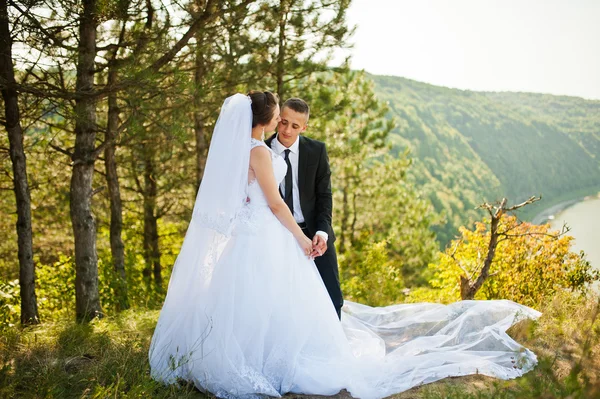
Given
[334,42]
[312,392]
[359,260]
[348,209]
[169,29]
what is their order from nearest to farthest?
[312,392]
[169,29]
[334,42]
[359,260]
[348,209]

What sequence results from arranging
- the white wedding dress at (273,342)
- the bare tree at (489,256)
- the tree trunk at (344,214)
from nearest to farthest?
the white wedding dress at (273,342) → the bare tree at (489,256) → the tree trunk at (344,214)

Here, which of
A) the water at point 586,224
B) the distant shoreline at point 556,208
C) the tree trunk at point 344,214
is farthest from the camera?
the distant shoreline at point 556,208

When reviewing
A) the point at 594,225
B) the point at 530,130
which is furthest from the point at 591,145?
the point at 594,225

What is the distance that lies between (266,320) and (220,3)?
10.2 feet

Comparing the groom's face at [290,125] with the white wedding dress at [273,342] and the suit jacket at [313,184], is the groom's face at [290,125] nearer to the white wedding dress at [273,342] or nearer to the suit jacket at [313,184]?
the suit jacket at [313,184]

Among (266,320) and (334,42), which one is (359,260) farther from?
(266,320)

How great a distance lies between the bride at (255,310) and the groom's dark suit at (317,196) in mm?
→ 428

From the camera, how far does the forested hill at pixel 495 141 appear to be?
52.7m

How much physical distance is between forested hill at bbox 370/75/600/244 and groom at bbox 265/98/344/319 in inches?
1557

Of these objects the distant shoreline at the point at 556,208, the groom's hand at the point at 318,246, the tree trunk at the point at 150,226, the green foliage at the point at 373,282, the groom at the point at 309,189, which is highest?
the groom at the point at 309,189

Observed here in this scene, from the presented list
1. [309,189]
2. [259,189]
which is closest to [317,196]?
[309,189]

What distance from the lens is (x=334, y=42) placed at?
8.51 m

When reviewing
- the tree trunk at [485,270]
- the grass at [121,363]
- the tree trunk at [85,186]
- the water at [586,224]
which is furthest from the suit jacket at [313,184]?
the water at [586,224]

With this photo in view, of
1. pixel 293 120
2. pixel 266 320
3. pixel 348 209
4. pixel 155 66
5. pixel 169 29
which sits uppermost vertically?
pixel 169 29
